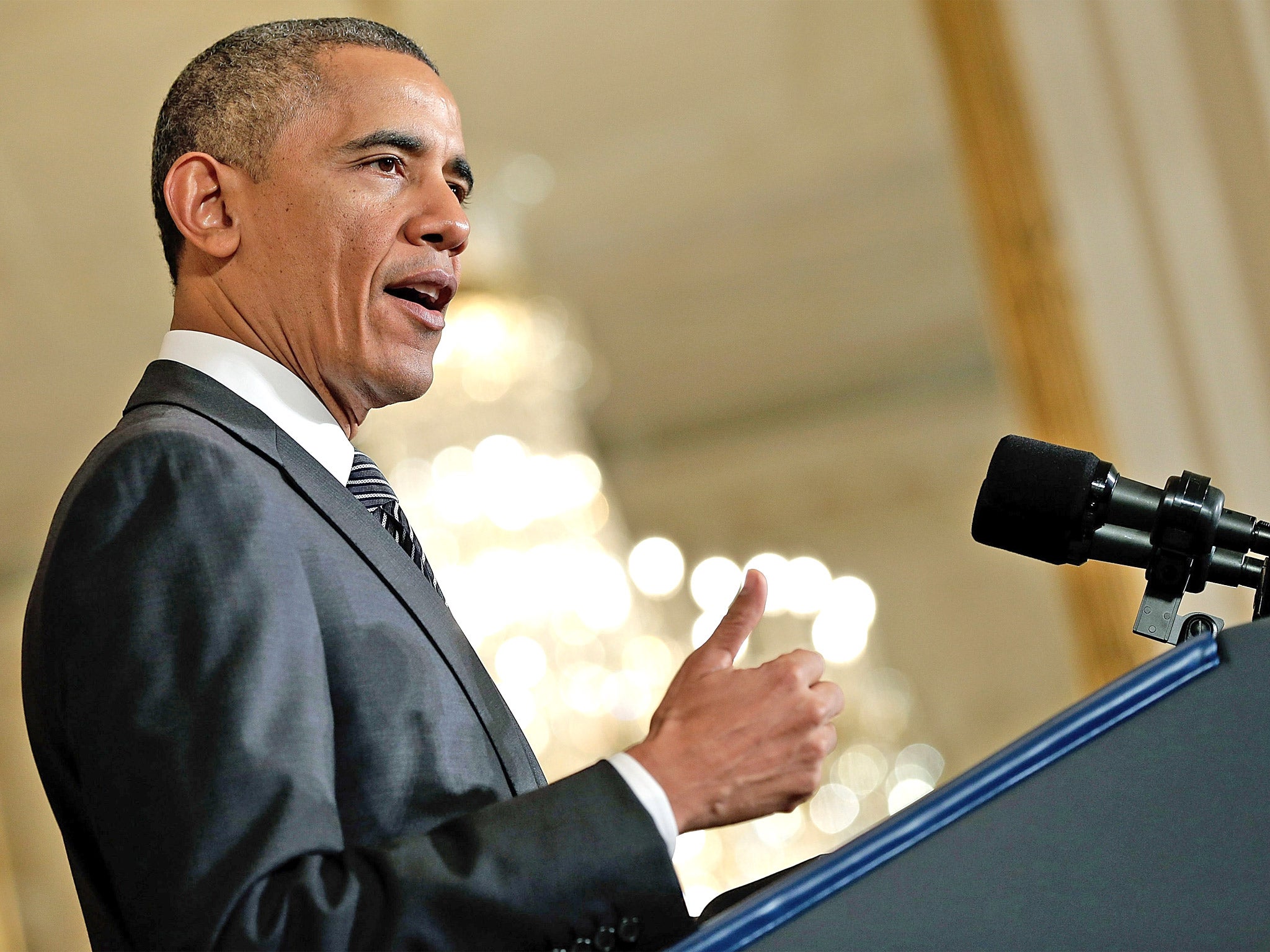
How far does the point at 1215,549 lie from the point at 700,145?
5978mm

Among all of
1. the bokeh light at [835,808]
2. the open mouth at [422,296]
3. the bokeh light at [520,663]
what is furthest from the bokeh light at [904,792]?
the open mouth at [422,296]

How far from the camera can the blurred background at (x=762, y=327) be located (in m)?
3.49

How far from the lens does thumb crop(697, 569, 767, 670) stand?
40.7 inches

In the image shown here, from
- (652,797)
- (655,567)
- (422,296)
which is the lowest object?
(655,567)

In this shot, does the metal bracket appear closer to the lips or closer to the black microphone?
the black microphone

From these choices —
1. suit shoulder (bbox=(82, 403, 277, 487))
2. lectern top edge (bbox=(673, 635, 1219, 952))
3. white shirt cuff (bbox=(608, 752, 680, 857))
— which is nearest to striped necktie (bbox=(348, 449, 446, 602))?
suit shoulder (bbox=(82, 403, 277, 487))

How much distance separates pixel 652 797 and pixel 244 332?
2.52ft

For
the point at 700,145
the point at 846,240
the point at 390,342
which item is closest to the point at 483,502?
the point at 700,145

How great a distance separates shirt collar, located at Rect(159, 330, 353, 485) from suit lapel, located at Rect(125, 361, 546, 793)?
58 mm

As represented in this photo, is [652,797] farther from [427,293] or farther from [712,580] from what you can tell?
[712,580]

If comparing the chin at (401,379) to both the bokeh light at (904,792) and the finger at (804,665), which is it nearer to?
the finger at (804,665)

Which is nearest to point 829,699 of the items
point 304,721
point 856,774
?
point 304,721

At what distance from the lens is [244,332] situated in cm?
146

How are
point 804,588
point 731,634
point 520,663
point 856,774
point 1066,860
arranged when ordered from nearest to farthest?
1. point 1066,860
2. point 731,634
3. point 520,663
4. point 804,588
5. point 856,774
